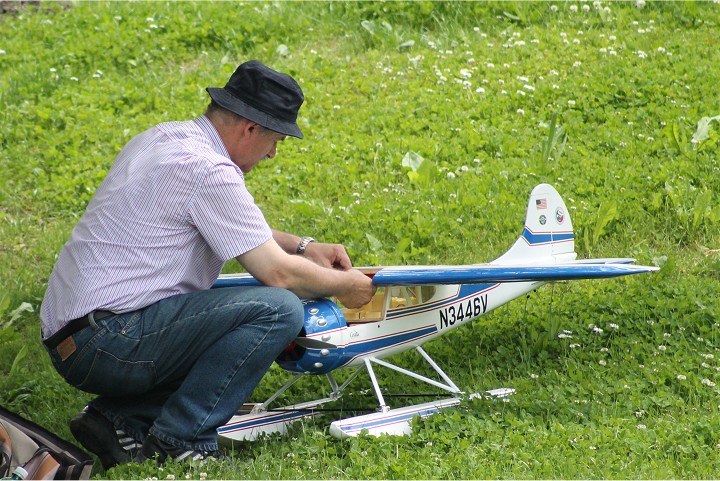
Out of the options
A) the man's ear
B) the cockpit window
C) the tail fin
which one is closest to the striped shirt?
the man's ear

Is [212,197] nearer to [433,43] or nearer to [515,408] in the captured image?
[515,408]

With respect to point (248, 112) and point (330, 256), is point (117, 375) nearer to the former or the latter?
point (330, 256)

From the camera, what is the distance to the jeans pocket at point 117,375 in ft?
13.6

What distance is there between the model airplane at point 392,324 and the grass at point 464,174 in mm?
184

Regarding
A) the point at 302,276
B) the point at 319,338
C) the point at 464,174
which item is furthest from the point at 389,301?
the point at 464,174

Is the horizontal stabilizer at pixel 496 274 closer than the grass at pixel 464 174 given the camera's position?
No

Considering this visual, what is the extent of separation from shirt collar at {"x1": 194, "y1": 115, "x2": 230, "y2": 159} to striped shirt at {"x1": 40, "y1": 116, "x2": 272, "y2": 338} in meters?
0.15

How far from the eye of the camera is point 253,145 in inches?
175

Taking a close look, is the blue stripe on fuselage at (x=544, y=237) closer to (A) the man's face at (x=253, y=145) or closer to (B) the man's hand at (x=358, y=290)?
(B) the man's hand at (x=358, y=290)

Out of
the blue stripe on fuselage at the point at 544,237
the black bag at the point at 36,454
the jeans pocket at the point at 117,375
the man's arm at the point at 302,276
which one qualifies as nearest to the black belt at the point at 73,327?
the jeans pocket at the point at 117,375

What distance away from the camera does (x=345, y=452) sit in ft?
14.1

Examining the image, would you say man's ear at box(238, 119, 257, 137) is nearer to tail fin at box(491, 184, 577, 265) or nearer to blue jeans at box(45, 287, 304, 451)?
blue jeans at box(45, 287, 304, 451)

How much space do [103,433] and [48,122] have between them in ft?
18.8

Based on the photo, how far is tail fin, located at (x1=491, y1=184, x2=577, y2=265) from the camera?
5.59 metres
